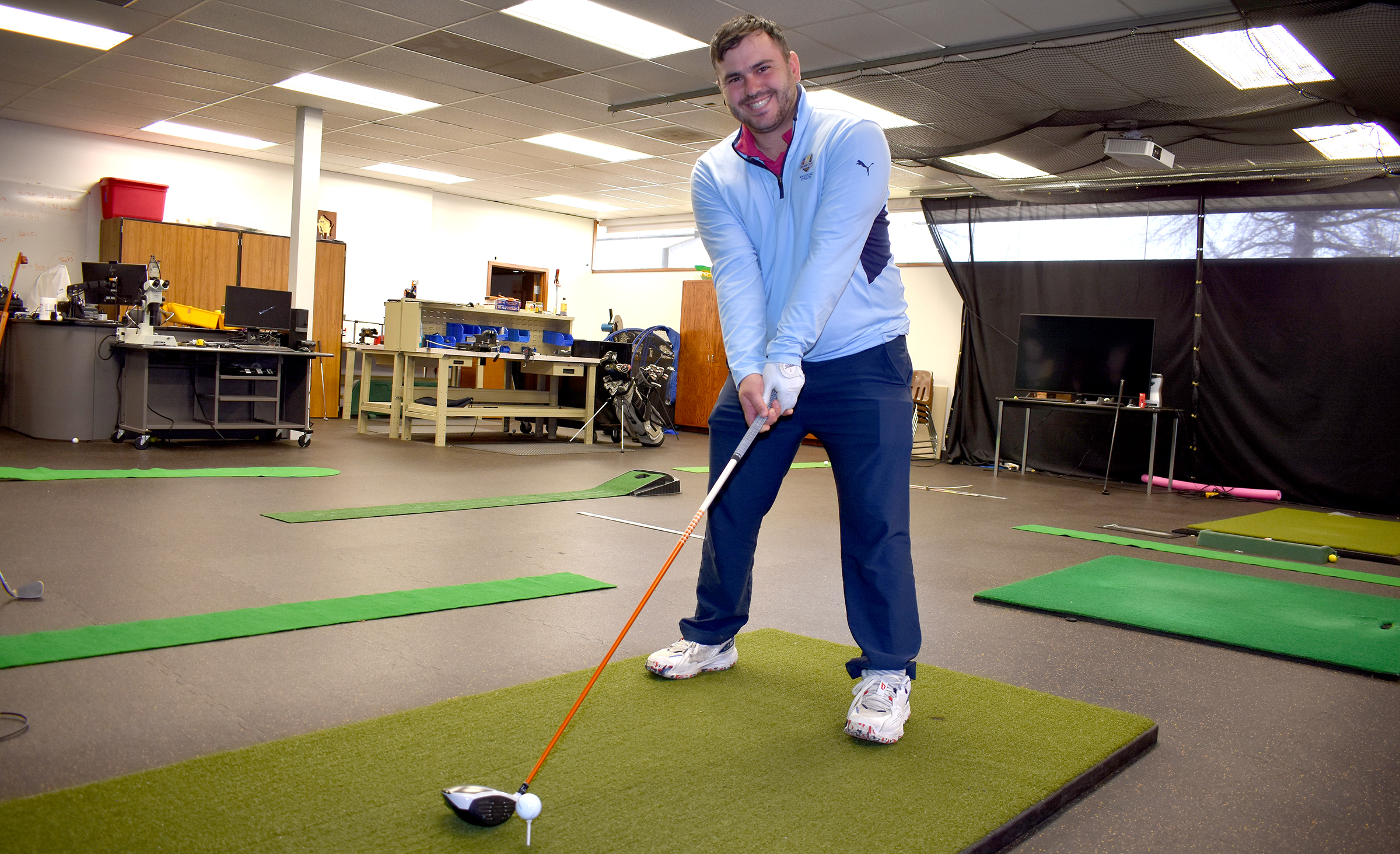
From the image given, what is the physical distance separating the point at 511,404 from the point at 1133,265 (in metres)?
5.84

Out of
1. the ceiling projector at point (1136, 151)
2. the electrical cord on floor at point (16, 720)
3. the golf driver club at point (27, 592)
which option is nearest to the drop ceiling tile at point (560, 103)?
the ceiling projector at point (1136, 151)

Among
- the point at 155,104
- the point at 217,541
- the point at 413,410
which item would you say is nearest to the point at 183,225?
the point at 155,104

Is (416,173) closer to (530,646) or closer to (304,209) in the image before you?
(304,209)

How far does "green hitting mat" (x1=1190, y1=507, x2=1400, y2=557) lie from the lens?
203 inches

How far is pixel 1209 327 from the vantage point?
8047 mm

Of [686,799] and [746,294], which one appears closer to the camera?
[686,799]

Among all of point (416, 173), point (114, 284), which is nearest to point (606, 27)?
point (114, 284)

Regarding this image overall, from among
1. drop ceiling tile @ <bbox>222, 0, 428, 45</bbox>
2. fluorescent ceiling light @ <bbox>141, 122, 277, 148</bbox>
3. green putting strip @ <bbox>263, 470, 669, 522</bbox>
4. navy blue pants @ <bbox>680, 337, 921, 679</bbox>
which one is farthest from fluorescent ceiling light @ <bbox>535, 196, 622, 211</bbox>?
navy blue pants @ <bbox>680, 337, 921, 679</bbox>

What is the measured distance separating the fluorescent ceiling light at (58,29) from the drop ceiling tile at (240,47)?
0.35 meters

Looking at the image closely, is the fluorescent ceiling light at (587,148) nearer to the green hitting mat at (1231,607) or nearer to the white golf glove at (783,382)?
the green hitting mat at (1231,607)

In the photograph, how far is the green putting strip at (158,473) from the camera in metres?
4.89

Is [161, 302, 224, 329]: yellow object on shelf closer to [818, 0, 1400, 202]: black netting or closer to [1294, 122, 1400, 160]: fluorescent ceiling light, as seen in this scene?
[818, 0, 1400, 202]: black netting

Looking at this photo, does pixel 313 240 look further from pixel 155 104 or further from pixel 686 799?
pixel 686 799

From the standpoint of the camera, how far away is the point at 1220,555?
4.73 metres
